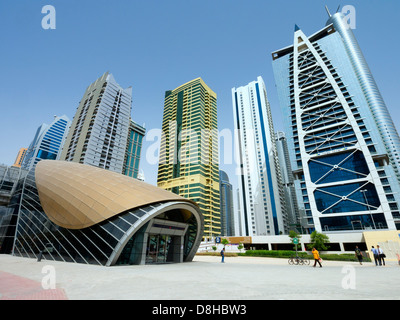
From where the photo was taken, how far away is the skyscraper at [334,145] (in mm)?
61903

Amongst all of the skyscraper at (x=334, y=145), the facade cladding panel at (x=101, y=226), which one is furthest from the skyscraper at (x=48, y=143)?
the skyscraper at (x=334, y=145)

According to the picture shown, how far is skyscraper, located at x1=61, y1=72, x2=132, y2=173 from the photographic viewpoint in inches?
3506

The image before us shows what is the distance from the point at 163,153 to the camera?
129 metres

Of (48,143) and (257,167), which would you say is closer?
(257,167)

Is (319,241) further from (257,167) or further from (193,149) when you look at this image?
(257,167)

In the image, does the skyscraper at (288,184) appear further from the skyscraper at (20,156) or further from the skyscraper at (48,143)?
the skyscraper at (20,156)

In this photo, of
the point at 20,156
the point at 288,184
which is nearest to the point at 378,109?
the point at 288,184

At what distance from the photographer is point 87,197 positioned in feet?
65.3

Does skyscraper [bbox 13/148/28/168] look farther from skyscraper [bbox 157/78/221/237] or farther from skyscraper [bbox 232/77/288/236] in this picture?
skyscraper [bbox 232/77/288/236]

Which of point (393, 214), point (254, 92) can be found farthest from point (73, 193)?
point (254, 92)

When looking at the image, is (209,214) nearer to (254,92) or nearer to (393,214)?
(393,214)

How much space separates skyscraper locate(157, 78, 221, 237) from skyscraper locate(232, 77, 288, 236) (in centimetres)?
2584

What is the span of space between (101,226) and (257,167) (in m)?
126
